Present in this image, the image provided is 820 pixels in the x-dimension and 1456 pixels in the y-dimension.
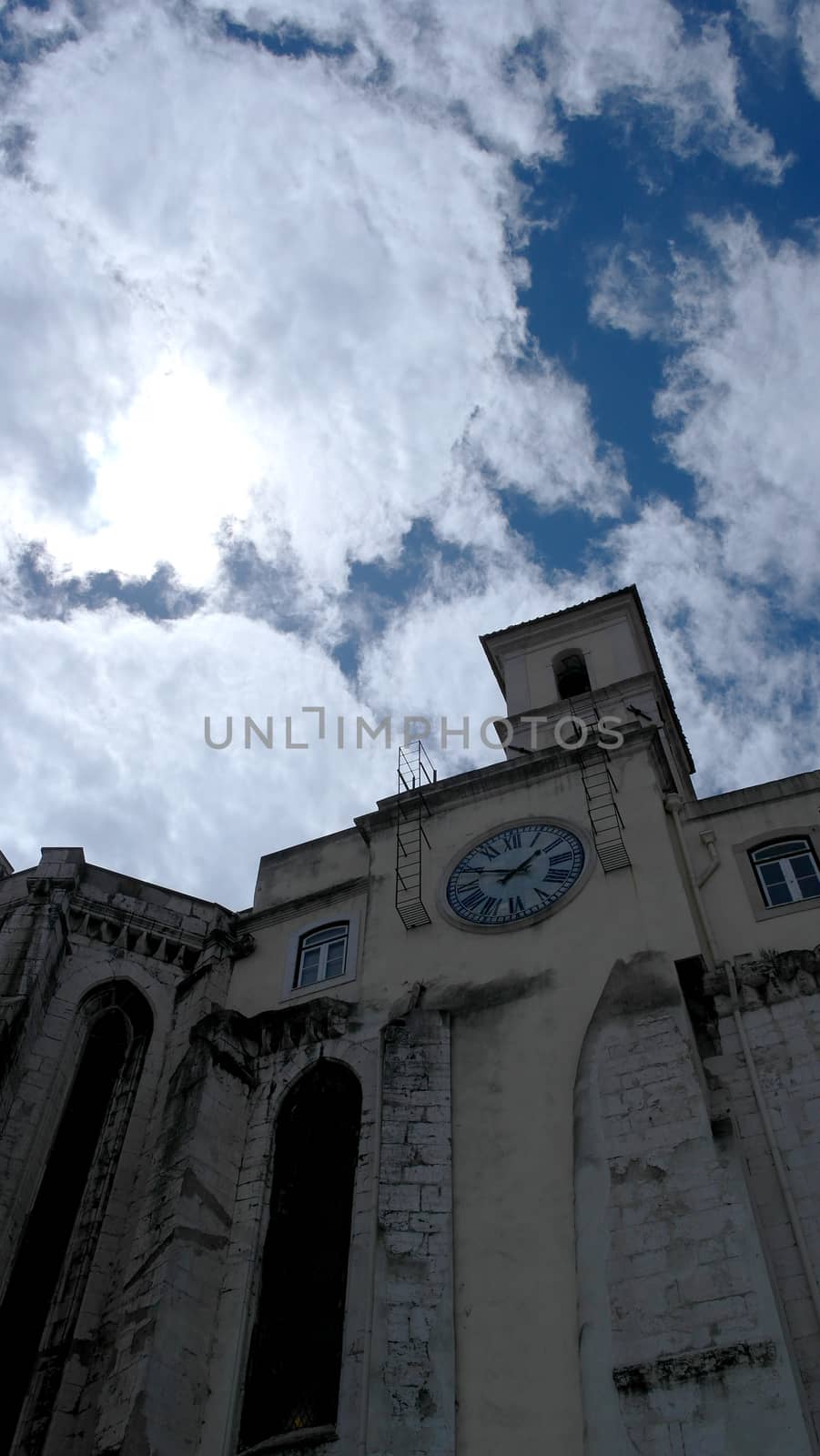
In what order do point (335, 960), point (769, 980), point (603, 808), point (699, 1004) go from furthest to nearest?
point (335, 960) < point (603, 808) < point (699, 1004) < point (769, 980)

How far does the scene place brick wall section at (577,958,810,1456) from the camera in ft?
37.7

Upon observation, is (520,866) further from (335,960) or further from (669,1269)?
(669,1269)

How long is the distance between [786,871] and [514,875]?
12.9ft

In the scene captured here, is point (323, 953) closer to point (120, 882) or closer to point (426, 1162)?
point (120, 882)

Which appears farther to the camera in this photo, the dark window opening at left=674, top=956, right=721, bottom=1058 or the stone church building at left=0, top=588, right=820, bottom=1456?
the dark window opening at left=674, top=956, right=721, bottom=1058

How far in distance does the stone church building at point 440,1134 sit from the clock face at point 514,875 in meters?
0.06

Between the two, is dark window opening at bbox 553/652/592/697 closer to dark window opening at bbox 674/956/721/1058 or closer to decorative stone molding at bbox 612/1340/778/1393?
dark window opening at bbox 674/956/721/1058

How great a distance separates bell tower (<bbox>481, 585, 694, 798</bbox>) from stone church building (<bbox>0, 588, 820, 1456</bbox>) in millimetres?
4901

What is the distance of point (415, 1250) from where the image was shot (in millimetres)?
14180

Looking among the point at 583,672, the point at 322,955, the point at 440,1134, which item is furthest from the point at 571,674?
the point at 440,1134

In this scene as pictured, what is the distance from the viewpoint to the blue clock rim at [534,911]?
58.1 feet

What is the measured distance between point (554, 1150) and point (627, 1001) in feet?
6.87

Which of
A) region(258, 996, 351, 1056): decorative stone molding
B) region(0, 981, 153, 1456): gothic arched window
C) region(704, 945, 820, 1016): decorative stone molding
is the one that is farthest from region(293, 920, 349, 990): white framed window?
region(704, 945, 820, 1016): decorative stone molding

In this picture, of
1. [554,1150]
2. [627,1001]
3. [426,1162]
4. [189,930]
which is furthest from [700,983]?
[189,930]
